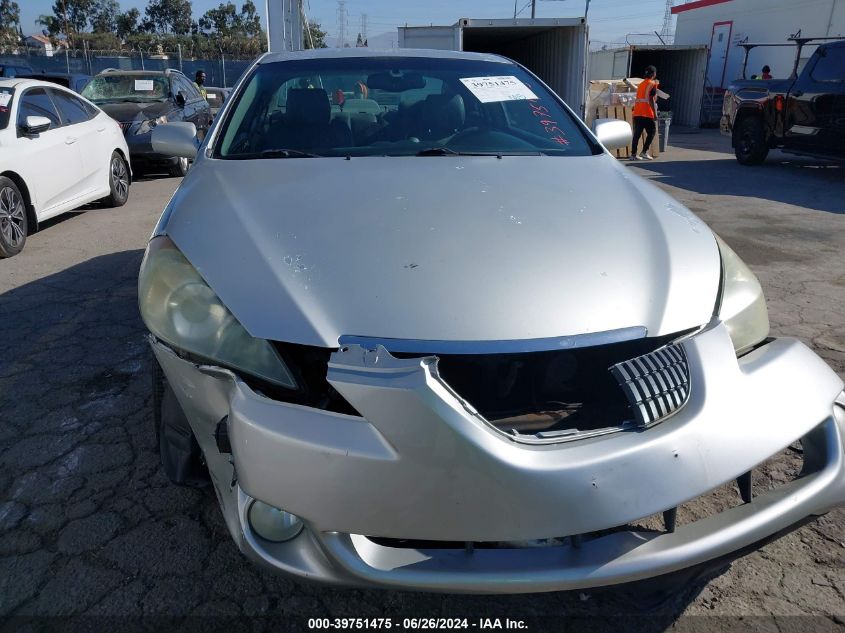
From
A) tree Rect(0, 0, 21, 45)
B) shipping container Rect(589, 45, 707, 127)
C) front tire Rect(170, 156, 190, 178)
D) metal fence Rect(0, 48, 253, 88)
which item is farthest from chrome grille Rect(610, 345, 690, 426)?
tree Rect(0, 0, 21, 45)

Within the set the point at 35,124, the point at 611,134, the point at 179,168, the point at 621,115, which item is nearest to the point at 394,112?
the point at 611,134

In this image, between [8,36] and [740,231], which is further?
[8,36]

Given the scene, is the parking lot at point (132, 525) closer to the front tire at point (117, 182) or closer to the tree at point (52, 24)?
the front tire at point (117, 182)

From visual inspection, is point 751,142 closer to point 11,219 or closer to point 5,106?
point 5,106

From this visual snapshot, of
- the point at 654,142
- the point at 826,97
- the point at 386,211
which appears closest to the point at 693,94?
the point at 654,142

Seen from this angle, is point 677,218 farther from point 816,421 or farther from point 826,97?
point 826,97

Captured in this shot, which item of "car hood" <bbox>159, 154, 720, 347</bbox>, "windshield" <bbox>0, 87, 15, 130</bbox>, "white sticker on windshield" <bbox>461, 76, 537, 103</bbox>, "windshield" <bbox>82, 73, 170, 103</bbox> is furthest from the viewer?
"windshield" <bbox>82, 73, 170, 103</bbox>

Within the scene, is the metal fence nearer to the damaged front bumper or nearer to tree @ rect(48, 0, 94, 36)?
the damaged front bumper

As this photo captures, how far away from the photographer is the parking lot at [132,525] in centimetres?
185

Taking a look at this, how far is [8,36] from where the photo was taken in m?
56.3

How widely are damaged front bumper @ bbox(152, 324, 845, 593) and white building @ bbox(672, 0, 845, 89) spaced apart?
70.3 feet

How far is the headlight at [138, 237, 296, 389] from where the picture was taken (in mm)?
1564

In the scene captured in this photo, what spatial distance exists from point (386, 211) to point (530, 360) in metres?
0.70

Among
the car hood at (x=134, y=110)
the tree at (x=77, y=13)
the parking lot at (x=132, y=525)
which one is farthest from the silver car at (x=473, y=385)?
the tree at (x=77, y=13)
